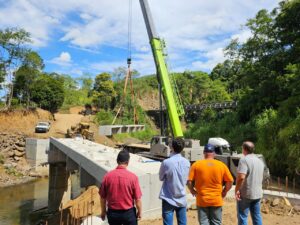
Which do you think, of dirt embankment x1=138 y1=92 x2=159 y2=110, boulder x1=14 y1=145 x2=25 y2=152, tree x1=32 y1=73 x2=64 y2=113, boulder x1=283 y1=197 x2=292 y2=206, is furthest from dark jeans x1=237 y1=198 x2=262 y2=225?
dirt embankment x1=138 y1=92 x2=159 y2=110

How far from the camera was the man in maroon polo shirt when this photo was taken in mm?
4348

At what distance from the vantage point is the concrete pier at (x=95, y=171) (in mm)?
7227

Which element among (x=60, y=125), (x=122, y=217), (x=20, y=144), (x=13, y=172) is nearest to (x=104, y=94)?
(x=60, y=125)

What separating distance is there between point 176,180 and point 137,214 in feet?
2.91

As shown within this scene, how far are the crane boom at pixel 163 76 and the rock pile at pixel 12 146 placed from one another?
69.3 ft

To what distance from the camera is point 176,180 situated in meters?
5.05

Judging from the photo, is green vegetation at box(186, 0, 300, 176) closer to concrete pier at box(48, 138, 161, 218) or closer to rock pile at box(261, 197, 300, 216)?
rock pile at box(261, 197, 300, 216)

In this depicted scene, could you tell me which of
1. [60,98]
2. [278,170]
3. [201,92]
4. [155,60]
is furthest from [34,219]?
[201,92]

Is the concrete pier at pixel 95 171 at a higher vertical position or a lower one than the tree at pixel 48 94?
lower

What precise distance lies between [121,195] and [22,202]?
20226 millimetres

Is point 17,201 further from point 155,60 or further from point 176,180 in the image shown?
point 176,180

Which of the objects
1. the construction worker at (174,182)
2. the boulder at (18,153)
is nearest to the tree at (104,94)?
the boulder at (18,153)

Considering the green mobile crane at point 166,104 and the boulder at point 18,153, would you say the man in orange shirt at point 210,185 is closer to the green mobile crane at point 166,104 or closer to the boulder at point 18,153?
the green mobile crane at point 166,104

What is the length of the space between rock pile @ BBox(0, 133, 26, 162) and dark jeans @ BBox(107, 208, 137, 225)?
30.6 metres
